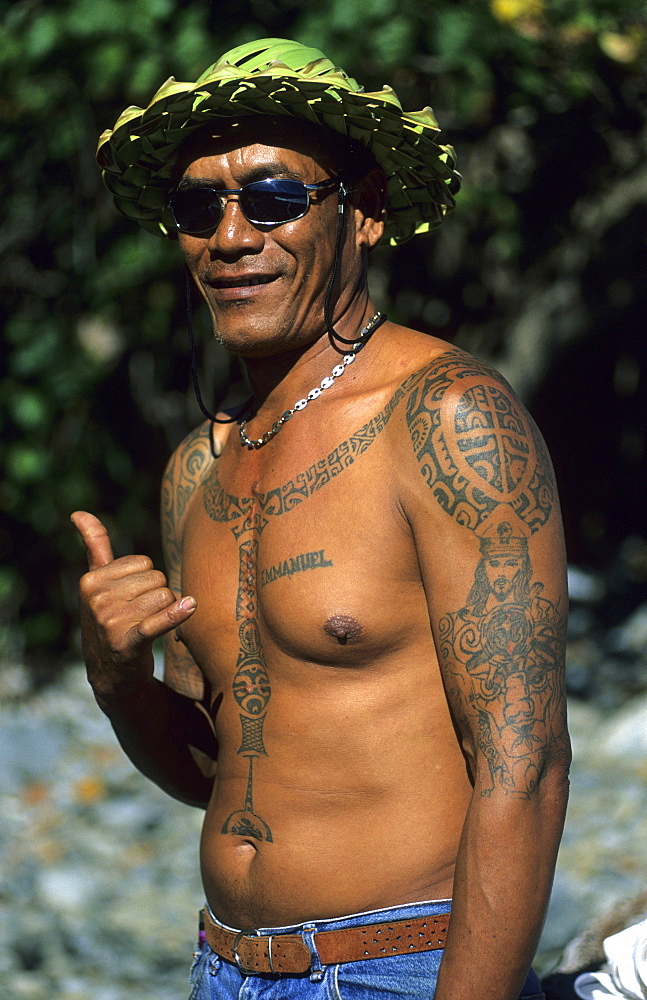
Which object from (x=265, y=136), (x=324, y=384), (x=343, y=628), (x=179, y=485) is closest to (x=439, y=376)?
(x=324, y=384)

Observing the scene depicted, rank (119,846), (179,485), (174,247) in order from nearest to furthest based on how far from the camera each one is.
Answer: (179,485), (119,846), (174,247)

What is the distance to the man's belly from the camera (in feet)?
6.11

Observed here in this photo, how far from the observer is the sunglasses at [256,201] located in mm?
1989

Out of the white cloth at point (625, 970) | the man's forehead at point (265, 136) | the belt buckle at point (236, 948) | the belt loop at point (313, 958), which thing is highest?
the man's forehead at point (265, 136)

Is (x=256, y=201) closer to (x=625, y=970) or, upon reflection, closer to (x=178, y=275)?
(x=625, y=970)

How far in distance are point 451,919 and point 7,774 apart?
3.68 metres

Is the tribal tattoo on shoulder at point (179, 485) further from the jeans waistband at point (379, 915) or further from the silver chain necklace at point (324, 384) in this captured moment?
the jeans waistband at point (379, 915)

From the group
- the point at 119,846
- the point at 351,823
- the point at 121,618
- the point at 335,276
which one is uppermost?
the point at 335,276

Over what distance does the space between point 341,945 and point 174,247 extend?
351cm

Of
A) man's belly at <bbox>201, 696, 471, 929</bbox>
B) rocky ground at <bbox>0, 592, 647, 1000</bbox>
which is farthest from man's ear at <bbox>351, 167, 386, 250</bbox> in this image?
rocky ground at <bbox>0, 592, 647, 1000</bbox>

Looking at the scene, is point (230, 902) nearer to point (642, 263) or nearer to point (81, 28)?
point (81, 28)

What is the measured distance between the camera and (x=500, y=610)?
5.53 ft

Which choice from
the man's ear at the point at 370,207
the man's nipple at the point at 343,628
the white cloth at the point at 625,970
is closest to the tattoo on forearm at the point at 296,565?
the man's nipple at the point at 343,628

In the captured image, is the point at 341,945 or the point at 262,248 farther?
the point at 262,248
